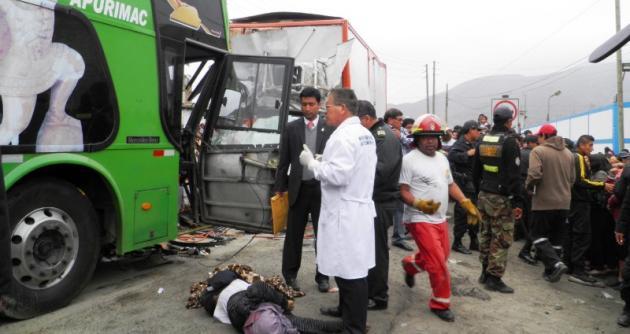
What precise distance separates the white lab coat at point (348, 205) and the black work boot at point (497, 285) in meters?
2.44

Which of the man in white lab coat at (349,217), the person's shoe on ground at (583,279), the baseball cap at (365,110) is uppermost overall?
the baseball cap at (365,110)

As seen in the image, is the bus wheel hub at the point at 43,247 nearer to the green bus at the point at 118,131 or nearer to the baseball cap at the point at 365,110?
the green bus at the point at 118,131

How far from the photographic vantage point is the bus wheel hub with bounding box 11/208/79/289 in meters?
3.50

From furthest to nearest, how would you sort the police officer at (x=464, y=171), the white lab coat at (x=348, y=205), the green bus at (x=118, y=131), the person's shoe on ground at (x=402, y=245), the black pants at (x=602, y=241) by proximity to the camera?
the police officer at (x=464, y=171) → the person's shoe on ground at (x=402, y=245) → the black pants at (x=602, y=241) → the green bus at (x=118, y=131) → the white lab coat at (x=348, y=205)

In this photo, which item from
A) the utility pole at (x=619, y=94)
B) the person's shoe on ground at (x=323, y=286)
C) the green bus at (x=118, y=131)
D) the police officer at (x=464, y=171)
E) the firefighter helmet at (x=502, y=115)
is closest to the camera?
the green bus at (x=118, y=131)

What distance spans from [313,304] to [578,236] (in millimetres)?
3753

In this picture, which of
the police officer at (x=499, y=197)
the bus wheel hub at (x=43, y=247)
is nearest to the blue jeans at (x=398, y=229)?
the police officer at (x=499, y=197)

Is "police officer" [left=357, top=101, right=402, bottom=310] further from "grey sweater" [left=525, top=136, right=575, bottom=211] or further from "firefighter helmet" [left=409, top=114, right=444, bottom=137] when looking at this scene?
"grey sweater" [left=525, top=136, right=575, bottom=211]

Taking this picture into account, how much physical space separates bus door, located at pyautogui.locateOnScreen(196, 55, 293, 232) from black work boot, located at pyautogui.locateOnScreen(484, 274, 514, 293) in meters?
2.47

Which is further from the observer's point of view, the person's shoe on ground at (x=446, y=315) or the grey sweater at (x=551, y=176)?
the grey sweater at (x=551, y=176)

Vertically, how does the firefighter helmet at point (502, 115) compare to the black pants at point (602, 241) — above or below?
above

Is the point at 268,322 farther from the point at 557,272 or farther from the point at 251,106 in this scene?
the point at 557,272

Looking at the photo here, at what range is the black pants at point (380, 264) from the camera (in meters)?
4.12

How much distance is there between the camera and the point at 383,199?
4.26m
